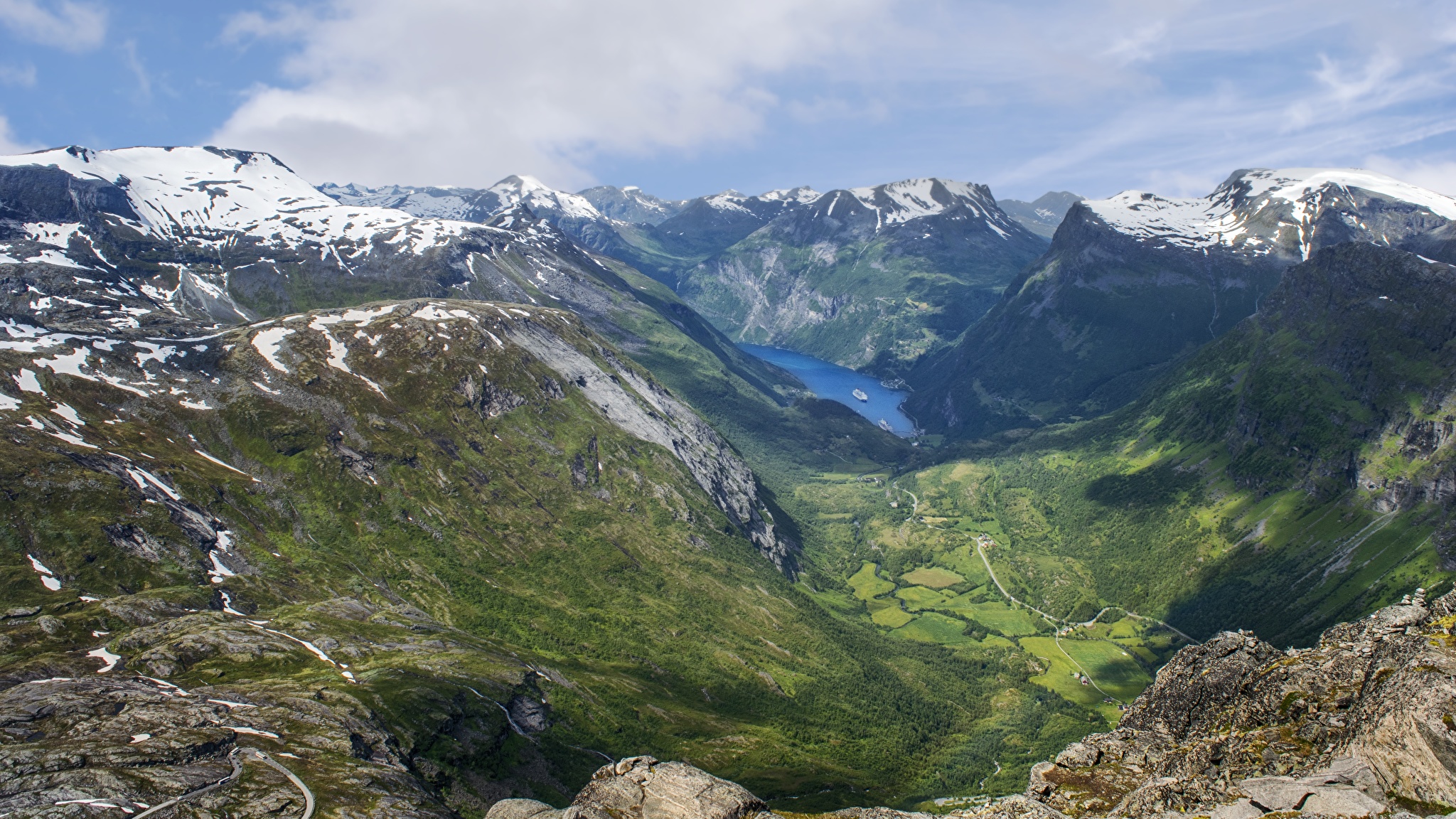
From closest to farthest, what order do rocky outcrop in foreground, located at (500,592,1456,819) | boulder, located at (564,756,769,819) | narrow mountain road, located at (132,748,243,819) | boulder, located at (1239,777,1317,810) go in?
rocky outcrop in foreground, located at (500,592,1456,819), boulder, located at (1239,777,1317,810), boulder, located at (564,756,769,819), narrow mountain road, located at (132,748,243,819)

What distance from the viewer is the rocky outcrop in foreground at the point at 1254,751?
144 ft

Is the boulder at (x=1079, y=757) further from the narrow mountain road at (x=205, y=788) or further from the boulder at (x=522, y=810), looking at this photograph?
the narrow mountain road at (x=205, y=788)

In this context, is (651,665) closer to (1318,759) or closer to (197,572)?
(197,572)

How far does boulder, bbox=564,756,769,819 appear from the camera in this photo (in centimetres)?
5444

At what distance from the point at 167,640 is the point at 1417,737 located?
130 metres

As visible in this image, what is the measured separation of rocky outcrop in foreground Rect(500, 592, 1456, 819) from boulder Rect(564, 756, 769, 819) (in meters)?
0.10

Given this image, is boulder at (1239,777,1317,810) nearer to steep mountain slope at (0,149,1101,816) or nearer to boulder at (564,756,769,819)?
boulder at (564,756,769,819)

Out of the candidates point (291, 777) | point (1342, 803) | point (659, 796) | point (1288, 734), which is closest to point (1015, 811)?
point (1288, 734)

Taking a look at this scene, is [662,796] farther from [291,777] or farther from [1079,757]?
[291,777]

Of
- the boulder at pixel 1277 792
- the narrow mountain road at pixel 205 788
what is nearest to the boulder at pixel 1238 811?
the boulder at pixel 1277 792

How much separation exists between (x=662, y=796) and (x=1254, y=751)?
39.9m

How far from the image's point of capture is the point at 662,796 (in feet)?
184

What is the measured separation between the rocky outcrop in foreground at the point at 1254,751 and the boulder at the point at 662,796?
0.34 feet

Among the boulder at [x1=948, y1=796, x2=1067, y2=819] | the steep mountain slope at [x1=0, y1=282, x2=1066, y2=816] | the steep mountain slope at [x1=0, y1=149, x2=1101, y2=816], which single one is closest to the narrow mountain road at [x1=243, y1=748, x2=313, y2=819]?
the steep mountain slope at [x1=0, y1=149, x2=1101, y2=816]
